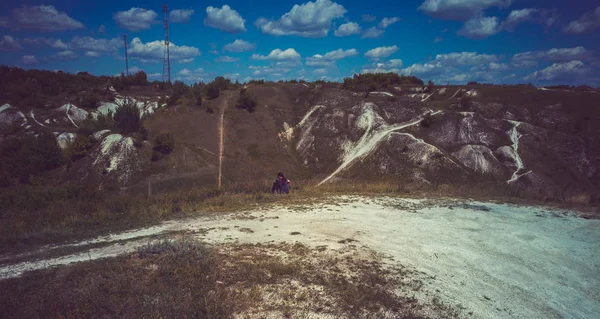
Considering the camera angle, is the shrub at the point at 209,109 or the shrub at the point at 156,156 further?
the shrub at the point at 209,109

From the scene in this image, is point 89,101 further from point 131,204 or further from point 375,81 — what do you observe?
point 375,81

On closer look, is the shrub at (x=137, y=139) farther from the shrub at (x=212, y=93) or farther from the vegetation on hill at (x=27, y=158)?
the shrub at (x=212, y=93)

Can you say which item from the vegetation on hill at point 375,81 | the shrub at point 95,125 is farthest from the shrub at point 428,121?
the shrub at point 95,125

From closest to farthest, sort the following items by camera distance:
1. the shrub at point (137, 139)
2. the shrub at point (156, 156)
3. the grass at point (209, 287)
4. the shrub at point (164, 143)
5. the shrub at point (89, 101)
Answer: the grass at point (209, 287), the shrub at point (156, 156), the shrub at point (137, 139), the shrub at point (164, 143), the shrub at point (89, 101)

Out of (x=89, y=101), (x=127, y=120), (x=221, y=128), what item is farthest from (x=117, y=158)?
(x=89, y=101)

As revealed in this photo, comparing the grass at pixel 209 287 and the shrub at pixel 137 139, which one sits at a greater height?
the shrub at pixel 137 139

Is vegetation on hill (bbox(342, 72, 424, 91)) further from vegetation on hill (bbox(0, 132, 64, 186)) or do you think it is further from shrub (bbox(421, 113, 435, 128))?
vegetation on hill (bbox(0, 132, 64, 186))

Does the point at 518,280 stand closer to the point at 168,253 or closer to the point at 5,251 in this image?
the point at 168,253
